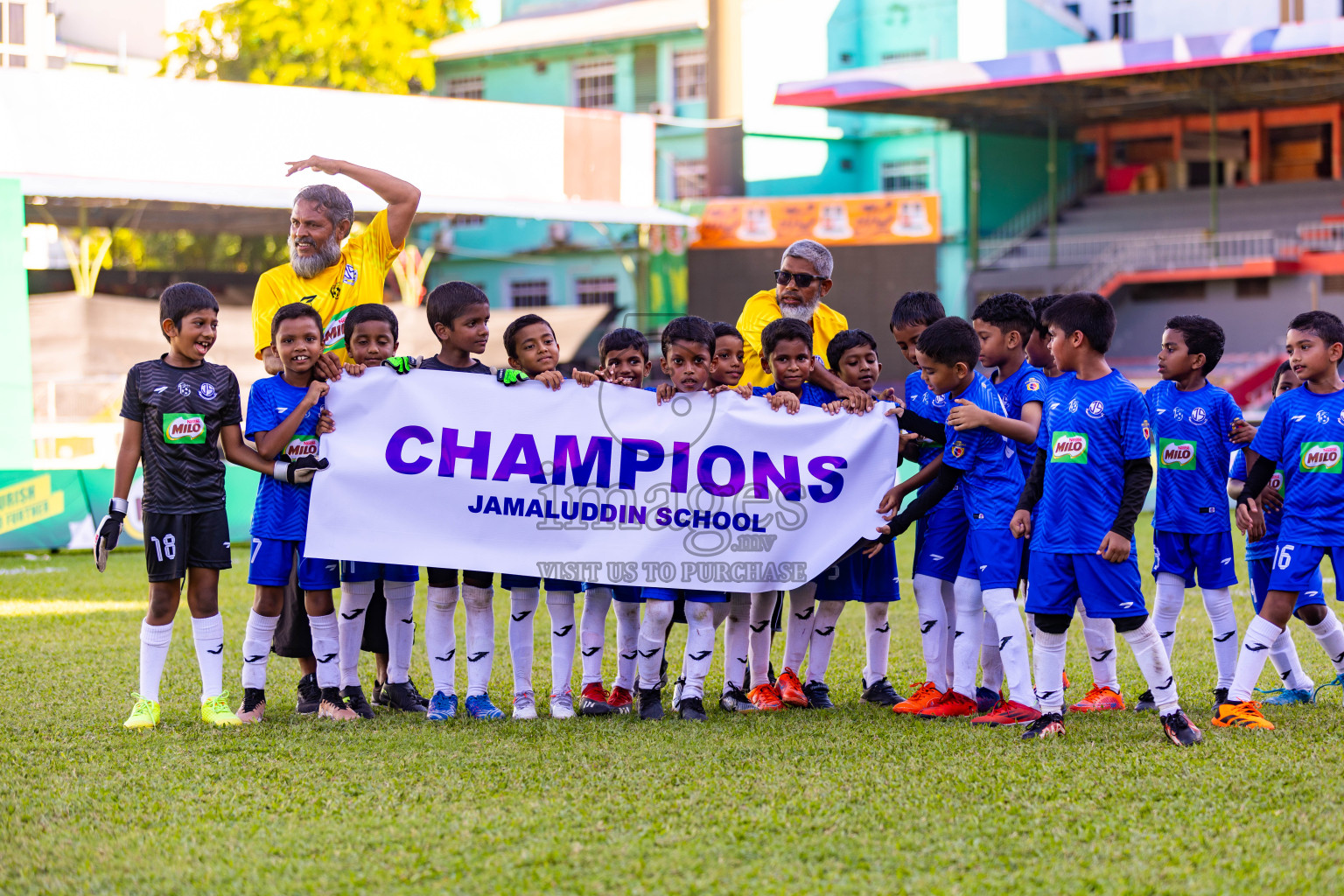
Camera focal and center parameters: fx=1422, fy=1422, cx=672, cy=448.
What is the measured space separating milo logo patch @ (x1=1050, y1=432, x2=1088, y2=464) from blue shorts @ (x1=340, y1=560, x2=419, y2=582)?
2718 millimetres

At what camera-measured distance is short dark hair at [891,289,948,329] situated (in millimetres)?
6512

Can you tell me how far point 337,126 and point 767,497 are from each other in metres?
21.1

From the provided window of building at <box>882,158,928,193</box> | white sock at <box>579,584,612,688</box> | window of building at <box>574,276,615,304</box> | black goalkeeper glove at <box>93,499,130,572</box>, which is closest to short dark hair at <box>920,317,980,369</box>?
white sock at <box>579,584,612,688</box>

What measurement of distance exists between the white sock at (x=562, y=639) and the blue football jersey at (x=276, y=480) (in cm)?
112

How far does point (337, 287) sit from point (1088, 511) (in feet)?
10.9

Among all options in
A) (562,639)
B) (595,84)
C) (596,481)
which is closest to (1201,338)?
(596,481)

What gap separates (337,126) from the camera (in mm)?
25484

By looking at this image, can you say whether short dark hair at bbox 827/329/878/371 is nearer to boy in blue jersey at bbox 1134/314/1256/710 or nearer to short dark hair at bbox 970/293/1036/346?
short dark hair at bbox 970/293/1036/346

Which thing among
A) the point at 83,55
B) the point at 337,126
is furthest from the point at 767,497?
the point at 83,55

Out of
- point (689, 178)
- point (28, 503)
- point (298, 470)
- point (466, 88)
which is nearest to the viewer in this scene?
point (298, 470)

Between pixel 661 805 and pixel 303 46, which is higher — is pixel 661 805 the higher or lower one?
the lower one

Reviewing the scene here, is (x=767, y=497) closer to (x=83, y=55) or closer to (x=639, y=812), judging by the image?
(x=639, y=812)

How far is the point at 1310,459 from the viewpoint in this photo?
19.4ft

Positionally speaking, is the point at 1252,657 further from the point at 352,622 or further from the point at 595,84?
the point at 595,84
